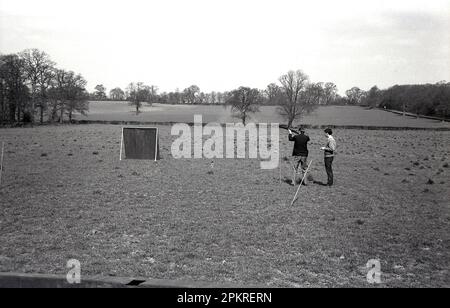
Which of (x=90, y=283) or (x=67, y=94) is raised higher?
(x=67, y=94)

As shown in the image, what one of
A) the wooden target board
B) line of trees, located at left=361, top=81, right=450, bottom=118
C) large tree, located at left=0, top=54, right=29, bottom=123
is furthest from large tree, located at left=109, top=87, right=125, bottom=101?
the wooden target board

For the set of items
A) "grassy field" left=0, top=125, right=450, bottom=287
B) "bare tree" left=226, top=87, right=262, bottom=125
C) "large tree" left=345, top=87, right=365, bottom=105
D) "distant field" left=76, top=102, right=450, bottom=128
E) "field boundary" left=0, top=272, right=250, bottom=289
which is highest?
"large tree" left=345, top=87, right=365, bottom=105

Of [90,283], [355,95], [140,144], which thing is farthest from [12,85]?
[355,95]

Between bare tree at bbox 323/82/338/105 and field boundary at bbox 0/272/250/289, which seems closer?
field boundary at bbox 0/272/250/289

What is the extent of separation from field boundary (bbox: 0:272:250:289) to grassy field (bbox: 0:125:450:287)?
2.12m

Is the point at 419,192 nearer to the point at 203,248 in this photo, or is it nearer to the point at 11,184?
the point at 203,248

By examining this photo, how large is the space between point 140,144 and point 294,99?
71.3 meters

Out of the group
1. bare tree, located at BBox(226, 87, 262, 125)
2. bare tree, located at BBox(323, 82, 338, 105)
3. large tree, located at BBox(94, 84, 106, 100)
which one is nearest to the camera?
bare tree, located at BBox(226, 87, 262, 125)

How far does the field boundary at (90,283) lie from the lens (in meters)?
4.36

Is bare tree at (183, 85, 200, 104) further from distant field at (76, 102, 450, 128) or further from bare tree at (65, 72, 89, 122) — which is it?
bare tree at (65, 72, 89, 122)

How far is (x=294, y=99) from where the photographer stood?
295 ft

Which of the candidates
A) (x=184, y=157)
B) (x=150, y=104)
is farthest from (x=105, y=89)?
(x=184, y=157)

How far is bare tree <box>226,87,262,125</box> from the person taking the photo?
9931 centimetres

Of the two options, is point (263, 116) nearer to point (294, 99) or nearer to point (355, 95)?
point (294, 99)
